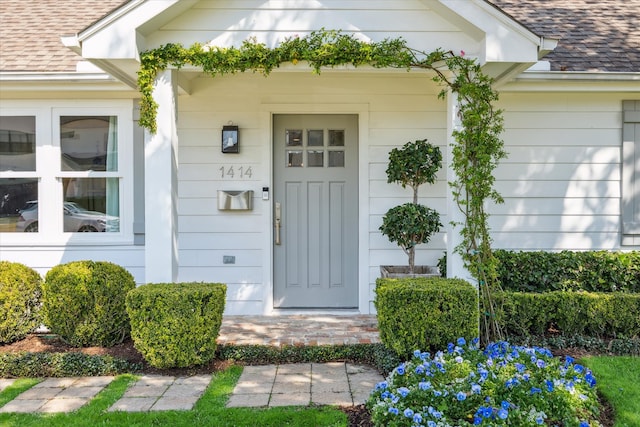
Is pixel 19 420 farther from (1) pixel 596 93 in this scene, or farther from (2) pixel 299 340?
(1) pixel 596 93

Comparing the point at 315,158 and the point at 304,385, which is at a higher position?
the point at 315,158

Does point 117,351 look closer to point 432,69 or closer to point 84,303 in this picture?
point 84,303

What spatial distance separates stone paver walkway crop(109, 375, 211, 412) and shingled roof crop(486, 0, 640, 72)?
5.04 metres

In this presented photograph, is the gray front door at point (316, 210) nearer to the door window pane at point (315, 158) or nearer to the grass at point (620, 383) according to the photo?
the door window pane at point (315, 158)

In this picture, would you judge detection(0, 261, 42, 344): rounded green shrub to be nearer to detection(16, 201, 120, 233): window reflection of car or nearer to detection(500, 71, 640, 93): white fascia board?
detection(16, 201, 120, 233): window reflection of car

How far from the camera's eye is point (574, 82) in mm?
5594

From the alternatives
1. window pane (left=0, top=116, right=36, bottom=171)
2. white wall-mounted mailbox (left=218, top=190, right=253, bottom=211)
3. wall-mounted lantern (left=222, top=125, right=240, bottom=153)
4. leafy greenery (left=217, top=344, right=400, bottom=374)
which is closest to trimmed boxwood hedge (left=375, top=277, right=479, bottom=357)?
leafy greenery (left=217, top=344, right=400, bottom=374)

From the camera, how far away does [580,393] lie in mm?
3232

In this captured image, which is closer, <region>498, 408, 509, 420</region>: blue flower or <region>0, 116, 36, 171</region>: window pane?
<region>498, 408, 509, 420</region>: blue flower

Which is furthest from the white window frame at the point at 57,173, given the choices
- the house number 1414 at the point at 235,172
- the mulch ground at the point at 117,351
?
the mulch ground at the point at 117,351

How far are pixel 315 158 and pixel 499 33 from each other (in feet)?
8.48

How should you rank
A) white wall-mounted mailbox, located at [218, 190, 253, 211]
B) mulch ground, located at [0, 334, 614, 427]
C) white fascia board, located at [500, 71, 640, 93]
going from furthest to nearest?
white wall-mounted mailbox, located at [218, 190, 253, 211], white fascia board, located at [500, 71, 640, 93], mulch ground, located at [0, 334, 614, 427]

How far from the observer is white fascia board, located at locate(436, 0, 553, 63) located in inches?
166

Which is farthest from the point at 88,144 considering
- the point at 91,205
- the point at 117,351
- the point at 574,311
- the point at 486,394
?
the point at 574,311
